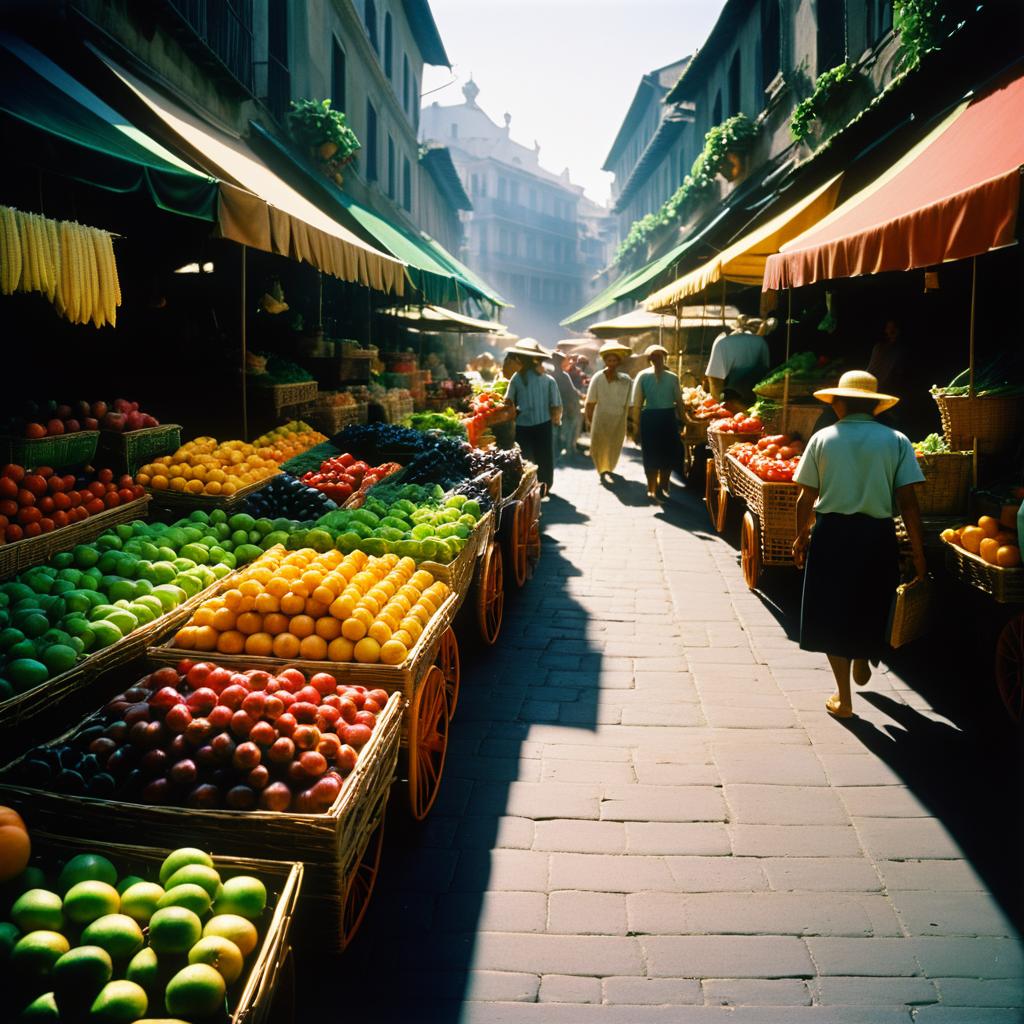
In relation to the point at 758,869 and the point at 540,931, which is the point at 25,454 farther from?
the point at 758,869

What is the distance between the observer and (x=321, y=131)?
14.6 meters

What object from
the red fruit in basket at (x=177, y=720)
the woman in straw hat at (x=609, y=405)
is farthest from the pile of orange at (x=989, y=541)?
the woman in straw hat at (x=609, y=405)

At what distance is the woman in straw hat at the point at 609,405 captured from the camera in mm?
12664

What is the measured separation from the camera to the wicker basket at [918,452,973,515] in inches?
229

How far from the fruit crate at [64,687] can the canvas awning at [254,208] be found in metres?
3.13

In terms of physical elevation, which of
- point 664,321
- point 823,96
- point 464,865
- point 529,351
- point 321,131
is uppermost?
point 823,96

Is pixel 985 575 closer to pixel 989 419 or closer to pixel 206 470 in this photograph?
pixel 989 419

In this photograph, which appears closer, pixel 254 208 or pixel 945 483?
pixel 945 483

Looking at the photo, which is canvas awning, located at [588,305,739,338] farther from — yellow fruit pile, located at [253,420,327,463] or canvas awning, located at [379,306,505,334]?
yellow fruit pile, located at [253,420,327,463]

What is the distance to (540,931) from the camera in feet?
10.1

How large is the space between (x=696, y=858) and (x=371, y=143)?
817 inches

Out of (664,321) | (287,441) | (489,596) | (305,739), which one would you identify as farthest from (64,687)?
(664,321)

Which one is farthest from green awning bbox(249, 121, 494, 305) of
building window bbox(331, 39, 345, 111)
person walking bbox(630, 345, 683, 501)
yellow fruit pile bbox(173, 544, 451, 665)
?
yellow fruit pile bbox(173, 544, 451, 665)

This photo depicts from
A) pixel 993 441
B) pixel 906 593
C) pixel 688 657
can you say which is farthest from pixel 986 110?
pixel 688 657
